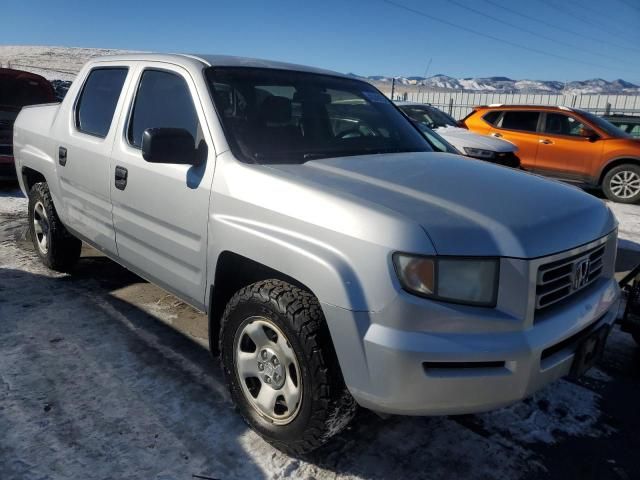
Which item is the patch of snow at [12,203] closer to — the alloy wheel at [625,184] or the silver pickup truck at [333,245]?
the silver pickup truck at [333,245]

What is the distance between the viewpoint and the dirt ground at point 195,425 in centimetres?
230

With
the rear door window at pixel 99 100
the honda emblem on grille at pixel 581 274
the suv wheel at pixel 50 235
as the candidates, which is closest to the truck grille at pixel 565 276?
the honda emblem on grille at pixel 581 274

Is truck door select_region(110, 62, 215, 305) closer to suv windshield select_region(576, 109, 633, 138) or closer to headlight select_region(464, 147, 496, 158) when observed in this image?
headlight select_region(464, 147, 496, 158)

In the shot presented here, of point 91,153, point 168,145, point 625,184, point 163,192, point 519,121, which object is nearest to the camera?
point 168,145

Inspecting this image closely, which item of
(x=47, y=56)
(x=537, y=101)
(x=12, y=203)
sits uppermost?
(x=47, y=56)

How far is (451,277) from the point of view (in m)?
1.88

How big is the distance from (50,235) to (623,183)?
9109 mm

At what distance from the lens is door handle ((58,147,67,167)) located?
3.84m

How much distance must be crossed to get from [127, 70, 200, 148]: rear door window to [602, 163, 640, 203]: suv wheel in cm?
869

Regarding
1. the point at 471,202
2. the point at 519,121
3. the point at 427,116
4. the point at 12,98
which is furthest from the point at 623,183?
the point at 12,98

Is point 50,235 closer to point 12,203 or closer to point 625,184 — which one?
point 12,203

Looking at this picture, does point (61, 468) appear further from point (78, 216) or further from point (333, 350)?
point (78, 216)

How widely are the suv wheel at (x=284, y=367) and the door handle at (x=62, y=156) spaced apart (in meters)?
2.22

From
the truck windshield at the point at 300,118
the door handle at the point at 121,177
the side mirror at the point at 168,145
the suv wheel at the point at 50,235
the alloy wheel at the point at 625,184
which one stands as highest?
the truck windshield at the point at 300,118
